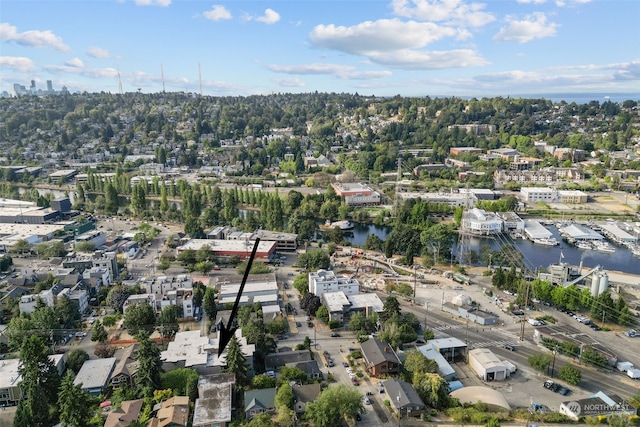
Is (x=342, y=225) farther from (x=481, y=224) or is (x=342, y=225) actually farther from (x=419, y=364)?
(x=419, y=364)

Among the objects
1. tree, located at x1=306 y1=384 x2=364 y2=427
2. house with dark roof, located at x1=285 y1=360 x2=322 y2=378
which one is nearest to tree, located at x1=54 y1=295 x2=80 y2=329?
house with dark roof, located at x1=285 y1=360 x2=322 y2=378

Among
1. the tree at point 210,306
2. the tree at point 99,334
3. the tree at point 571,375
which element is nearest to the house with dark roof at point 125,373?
the tree at point 99,334

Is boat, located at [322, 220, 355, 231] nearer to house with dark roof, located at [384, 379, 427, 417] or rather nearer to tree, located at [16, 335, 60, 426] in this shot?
house with dark roof, located at [384, 379, 427, 417]

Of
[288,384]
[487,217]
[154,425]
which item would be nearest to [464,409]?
[288,384]

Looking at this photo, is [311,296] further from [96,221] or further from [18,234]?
[96,221]

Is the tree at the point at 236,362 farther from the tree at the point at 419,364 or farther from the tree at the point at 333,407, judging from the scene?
the tree at the point at 419,364

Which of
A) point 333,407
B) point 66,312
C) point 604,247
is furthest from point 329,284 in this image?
point 604,247
